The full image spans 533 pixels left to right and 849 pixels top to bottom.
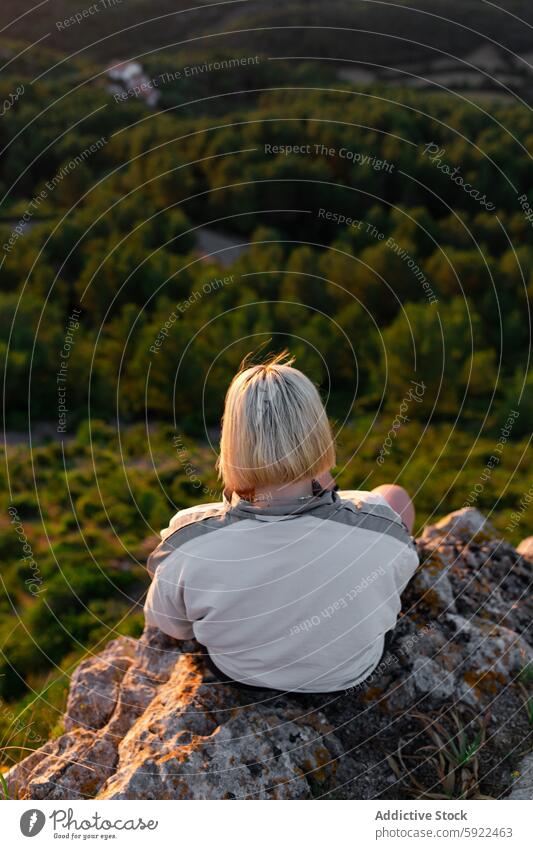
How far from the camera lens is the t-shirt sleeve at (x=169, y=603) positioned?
3.14 meters

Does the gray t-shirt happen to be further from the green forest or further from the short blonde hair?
the green forest

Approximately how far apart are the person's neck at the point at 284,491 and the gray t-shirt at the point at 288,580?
0.03 m

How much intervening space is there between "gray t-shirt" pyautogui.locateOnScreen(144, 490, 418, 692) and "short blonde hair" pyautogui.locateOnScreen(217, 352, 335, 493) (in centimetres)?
15

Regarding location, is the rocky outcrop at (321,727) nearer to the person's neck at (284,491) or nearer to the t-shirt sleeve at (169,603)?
the t-shirt sleeve at (169,603)

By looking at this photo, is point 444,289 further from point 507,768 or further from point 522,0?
point 522,0

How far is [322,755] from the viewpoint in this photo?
3357 mm

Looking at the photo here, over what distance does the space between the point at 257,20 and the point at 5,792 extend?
9415cm

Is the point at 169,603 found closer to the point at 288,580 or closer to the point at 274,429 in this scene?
the point at 288,580

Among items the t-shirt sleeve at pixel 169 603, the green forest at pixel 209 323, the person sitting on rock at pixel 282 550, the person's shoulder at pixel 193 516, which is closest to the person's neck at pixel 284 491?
the person sitting on rock at pixel 282 550

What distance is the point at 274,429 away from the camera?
2.98 metres

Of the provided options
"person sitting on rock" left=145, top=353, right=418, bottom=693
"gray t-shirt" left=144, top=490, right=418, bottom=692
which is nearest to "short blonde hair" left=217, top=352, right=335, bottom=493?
"person sitting on rock" left=145, top=353, right=418, bottom=693

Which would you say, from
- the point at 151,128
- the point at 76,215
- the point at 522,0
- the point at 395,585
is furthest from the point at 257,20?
the point at 395,585

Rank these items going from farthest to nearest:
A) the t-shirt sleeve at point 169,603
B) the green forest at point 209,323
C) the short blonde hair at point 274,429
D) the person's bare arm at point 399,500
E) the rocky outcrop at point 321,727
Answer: the green forest at point 209,323
the person's bare arm at point 399,500
the rocky outcrop at point 321,727
the t-shirt sleeve at point 169,603
the short blonde hair at point 274,429

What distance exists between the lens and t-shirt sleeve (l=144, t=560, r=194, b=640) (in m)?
3.14
